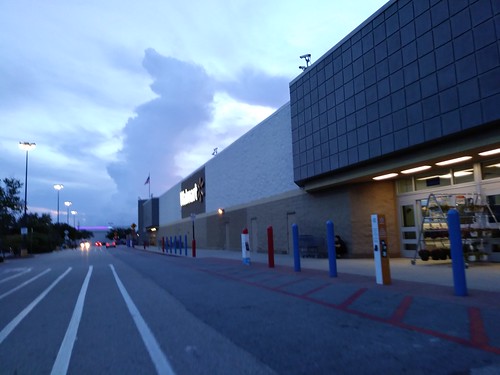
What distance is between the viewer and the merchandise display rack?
1422 centimetres

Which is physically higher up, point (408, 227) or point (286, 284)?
point (408, 227)

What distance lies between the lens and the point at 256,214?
30891 millimetres

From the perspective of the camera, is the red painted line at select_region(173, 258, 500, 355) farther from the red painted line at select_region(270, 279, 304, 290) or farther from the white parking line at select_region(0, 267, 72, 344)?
the white parking line at select_region(0, 267, 72, 344)

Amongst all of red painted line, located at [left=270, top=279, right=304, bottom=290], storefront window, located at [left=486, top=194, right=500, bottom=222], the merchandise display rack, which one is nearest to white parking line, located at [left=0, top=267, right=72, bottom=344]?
red painted line, located at [left=270, top=279, right=304, bottom=290]

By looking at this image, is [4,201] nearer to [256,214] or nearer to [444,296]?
[256,214]

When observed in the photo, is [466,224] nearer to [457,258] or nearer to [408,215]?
[408,215]

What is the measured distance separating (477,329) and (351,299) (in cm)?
317

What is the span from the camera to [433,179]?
57.9 feet

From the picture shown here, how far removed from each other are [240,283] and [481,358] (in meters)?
8.52

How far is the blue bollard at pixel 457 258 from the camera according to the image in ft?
29.3

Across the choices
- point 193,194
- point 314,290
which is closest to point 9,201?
point 193,194

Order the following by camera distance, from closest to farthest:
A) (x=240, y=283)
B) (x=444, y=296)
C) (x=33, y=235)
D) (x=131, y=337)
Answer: (x=131, y=337) → (x=444, y=296) → (x=240, y=283) → (x=33, y=235)

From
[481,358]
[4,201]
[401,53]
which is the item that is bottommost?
[481,358]

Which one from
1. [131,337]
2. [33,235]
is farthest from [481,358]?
[33,235]
